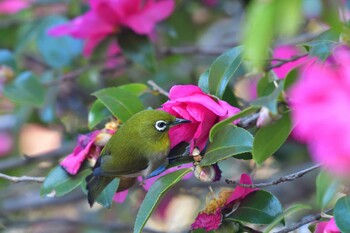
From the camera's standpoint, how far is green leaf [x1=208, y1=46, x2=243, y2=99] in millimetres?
924

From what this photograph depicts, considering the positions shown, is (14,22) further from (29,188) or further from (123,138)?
(123,138)

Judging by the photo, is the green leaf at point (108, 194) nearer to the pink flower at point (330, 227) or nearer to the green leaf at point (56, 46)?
the pink flower at point (330, 227)

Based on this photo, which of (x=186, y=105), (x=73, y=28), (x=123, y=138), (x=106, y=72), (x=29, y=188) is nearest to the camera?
(x=186, y=105)

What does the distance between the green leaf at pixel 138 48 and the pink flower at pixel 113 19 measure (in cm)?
2

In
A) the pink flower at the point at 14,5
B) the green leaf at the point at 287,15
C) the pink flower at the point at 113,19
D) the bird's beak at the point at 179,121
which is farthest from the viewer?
the pink flower at the point at 14,5

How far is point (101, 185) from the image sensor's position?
1.03 metres

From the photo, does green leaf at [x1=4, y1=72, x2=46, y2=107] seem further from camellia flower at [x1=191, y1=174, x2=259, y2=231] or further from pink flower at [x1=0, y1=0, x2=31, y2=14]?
camellia flower at [x1=191, y1=174, x2=259, y2=231]

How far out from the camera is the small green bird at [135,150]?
96cm

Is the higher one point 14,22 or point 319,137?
point 319,137

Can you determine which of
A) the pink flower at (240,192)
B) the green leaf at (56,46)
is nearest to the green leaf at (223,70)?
the pink flower at (240,192)

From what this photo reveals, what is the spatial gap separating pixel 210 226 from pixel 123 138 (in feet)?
0.58

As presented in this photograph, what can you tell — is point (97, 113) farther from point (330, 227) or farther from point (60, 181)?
point (330, 227)

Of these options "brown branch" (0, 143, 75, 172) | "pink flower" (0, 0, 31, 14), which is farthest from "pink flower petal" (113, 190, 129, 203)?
"pink flower" (0, 0, 31, 14)

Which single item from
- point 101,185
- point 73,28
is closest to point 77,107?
point 73,28
